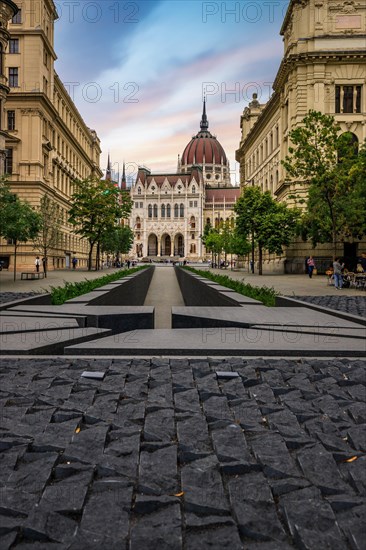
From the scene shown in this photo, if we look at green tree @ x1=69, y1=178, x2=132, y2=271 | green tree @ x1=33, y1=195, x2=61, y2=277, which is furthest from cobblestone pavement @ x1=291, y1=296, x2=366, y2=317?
green tree @ x1=69, y1=178, x2=132, y2=271

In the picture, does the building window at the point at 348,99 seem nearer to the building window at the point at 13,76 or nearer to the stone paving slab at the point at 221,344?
the building window at the point at 13,76

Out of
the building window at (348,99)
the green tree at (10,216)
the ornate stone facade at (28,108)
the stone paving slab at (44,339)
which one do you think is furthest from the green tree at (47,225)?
the stone paving slab at (44,339)

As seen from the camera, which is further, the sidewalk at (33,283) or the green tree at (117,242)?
the green tree at (117,242)

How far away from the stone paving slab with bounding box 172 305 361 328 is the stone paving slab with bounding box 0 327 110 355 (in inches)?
69.0

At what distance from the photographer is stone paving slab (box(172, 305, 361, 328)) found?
8.46 m

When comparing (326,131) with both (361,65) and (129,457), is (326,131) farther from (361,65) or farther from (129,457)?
(129,457)

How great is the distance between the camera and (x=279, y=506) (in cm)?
242

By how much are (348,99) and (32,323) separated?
3840 centimetres

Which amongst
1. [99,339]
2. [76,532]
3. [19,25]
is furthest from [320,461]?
[19,25]

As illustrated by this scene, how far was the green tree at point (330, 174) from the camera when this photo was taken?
25766 millimetres

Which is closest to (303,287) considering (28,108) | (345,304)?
(345,304)

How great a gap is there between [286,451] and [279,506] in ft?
2.37

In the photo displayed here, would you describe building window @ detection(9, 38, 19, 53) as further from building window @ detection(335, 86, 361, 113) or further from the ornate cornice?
building window @ detection(335, 86, 361, 113)

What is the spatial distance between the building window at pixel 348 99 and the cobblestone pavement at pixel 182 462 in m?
39.3
